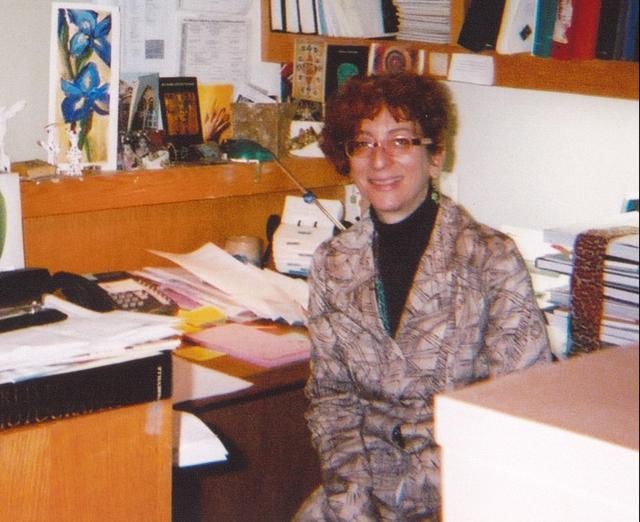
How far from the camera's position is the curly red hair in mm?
1773

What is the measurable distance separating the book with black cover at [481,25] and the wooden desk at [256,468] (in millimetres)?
828

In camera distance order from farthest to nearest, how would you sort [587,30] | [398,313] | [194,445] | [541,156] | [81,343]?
[398,313], [194,445], [81,343], [541,156], [587,30]

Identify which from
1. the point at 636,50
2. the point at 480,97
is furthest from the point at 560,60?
the point at 480,97

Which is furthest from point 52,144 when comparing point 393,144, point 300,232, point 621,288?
point 621,288

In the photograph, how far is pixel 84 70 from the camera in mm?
2102

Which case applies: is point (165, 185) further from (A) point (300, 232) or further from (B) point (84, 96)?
(A) point (300, 232)

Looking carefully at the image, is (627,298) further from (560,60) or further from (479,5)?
(479,5)

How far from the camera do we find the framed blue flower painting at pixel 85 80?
2068mm

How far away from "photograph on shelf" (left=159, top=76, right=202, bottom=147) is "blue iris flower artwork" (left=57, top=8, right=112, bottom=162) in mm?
164

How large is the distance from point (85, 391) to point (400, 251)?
29.0 inches

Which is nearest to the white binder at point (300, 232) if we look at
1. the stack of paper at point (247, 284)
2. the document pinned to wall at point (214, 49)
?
the stack of paper at point (247, 284)

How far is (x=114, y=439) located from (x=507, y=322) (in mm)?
681

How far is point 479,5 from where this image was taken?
2.06 m

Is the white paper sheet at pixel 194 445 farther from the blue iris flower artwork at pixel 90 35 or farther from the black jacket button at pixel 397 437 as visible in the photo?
the blue iris flower artwork at pixel 90 35
